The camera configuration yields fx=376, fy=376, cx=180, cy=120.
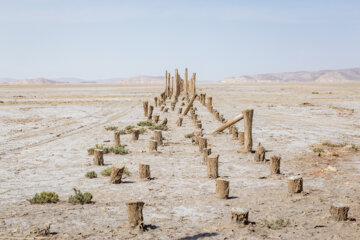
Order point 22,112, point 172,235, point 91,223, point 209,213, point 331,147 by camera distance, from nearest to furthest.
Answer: point 172,235, point 91,223, point 209,213, point 331,147, point 22,112

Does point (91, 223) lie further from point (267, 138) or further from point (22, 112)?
point (22, 112)

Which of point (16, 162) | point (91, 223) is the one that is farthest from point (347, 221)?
point (16, 162)

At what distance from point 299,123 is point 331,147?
20.3 feet

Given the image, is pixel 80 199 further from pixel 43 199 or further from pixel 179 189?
pixel 179 189

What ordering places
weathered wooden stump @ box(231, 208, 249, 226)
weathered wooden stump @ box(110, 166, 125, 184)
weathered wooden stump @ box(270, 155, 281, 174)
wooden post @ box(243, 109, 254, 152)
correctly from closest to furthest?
weathered wooden stump @ box(231, 208, 249, 226), weathered wooden stump @ box(110, 166, 125, 184), weathered wooden stump @ box(270, 155, 281, 174), wooden post @ box(243, 109, 254, 152)

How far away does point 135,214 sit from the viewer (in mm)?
5367

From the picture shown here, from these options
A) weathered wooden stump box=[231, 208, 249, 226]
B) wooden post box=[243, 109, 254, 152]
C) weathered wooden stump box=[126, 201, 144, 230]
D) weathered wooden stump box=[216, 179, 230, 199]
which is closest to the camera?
weathered wooden stump box=[126, 201, 144, 230]

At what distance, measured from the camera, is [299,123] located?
1767 cm

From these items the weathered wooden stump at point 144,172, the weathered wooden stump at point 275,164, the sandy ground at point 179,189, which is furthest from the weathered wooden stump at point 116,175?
the weathered wooden stump at point 275,164

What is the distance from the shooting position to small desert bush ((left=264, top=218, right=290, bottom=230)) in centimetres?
537

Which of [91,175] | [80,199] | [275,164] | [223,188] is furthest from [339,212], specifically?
[91,175]

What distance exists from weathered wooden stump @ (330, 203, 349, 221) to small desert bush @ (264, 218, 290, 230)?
2.30 feet

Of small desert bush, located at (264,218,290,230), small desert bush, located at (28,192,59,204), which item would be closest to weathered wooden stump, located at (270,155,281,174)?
small desert bush, located at (264,218,290,230)

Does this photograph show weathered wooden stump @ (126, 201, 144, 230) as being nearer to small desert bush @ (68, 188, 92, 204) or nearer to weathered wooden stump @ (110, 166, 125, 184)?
small desert bush @ (68, 188, 92, 204)
